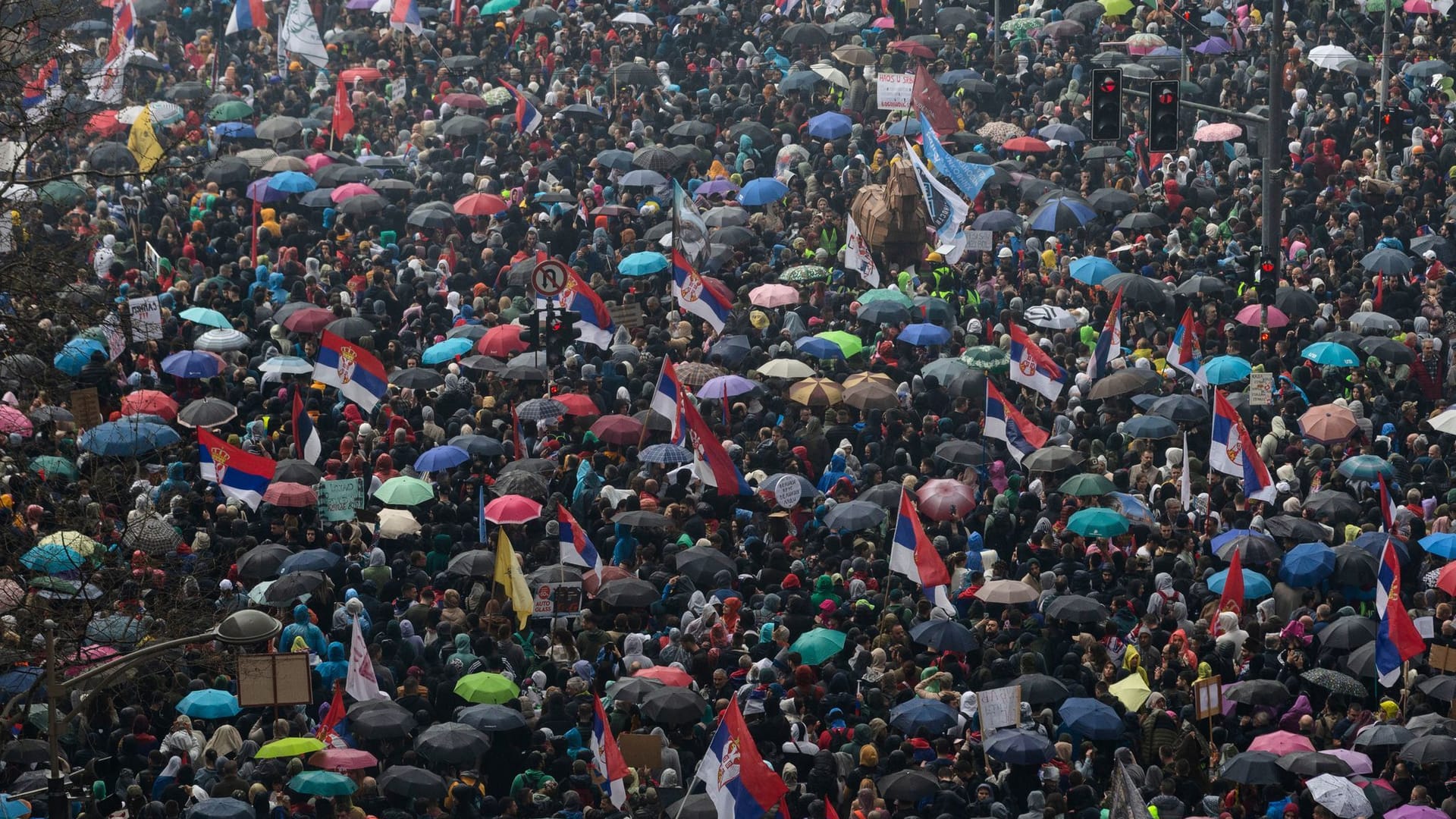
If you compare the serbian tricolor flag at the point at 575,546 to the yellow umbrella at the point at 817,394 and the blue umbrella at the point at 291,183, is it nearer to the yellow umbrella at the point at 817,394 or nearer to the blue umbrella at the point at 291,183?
the yellow umbrella at the point at 817,394

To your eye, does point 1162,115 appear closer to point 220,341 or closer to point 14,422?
point 220,341

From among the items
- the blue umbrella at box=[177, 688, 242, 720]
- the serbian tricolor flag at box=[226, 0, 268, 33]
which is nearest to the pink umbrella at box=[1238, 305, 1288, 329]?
the blue umbrella at box=[177, 688, 242, 720]

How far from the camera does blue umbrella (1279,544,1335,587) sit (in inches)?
1021

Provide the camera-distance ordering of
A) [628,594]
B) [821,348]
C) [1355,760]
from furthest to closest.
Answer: [821,348] → [628,594] → [1355,760]

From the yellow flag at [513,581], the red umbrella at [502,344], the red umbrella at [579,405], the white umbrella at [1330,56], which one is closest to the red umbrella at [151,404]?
the red umbrella at [502,344]

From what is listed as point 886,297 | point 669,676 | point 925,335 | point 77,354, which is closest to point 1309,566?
point 669,676

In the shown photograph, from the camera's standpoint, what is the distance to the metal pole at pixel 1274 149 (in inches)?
1385

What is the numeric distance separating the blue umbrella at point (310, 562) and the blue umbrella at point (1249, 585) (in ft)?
28.8

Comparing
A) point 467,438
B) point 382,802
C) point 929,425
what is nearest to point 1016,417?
point 929,425

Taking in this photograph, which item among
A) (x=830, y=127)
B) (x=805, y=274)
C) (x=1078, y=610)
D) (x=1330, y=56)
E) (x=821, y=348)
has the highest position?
(x=1078, y=610)

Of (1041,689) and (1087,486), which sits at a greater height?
(1041,689)

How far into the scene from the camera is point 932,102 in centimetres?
3950

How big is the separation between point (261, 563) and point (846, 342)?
9.35 metres

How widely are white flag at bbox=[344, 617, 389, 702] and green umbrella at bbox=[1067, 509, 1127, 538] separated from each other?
787 cm
